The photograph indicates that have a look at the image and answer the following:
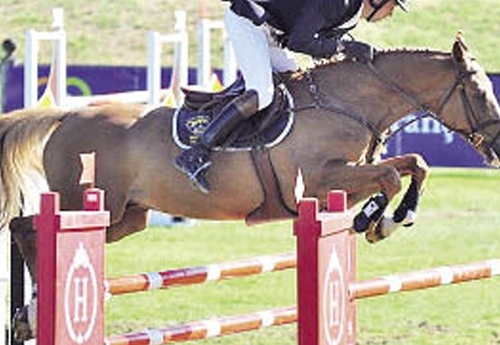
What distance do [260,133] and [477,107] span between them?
3.61ft

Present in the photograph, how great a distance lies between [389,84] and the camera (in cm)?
902

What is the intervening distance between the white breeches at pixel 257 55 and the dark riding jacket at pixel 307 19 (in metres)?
0.09

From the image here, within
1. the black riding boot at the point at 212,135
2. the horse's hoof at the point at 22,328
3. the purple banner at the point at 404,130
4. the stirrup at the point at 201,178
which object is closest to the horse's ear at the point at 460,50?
the black riding boot at the point at 212,135

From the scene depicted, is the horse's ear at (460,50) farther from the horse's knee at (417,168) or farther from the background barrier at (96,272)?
the background barrier at (96,272)

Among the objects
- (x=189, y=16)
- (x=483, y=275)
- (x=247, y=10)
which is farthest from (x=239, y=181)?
(x=189, y=16)

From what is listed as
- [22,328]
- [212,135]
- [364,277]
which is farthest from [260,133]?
[364,277]

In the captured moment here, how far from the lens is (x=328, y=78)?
9023 mm

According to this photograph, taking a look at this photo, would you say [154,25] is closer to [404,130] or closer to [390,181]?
[404,130]

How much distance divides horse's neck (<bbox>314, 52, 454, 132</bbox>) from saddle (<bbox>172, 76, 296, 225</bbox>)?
0.25 m

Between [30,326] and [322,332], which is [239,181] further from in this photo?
[322,332]

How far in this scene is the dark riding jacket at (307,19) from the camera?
8648 mm

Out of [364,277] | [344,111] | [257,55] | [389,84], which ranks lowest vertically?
[364,277]

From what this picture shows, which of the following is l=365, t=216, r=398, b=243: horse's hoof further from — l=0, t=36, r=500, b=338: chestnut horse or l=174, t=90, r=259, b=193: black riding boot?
l=174, t=90, r=259, b=193: black riding boot

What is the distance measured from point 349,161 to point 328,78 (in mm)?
470
